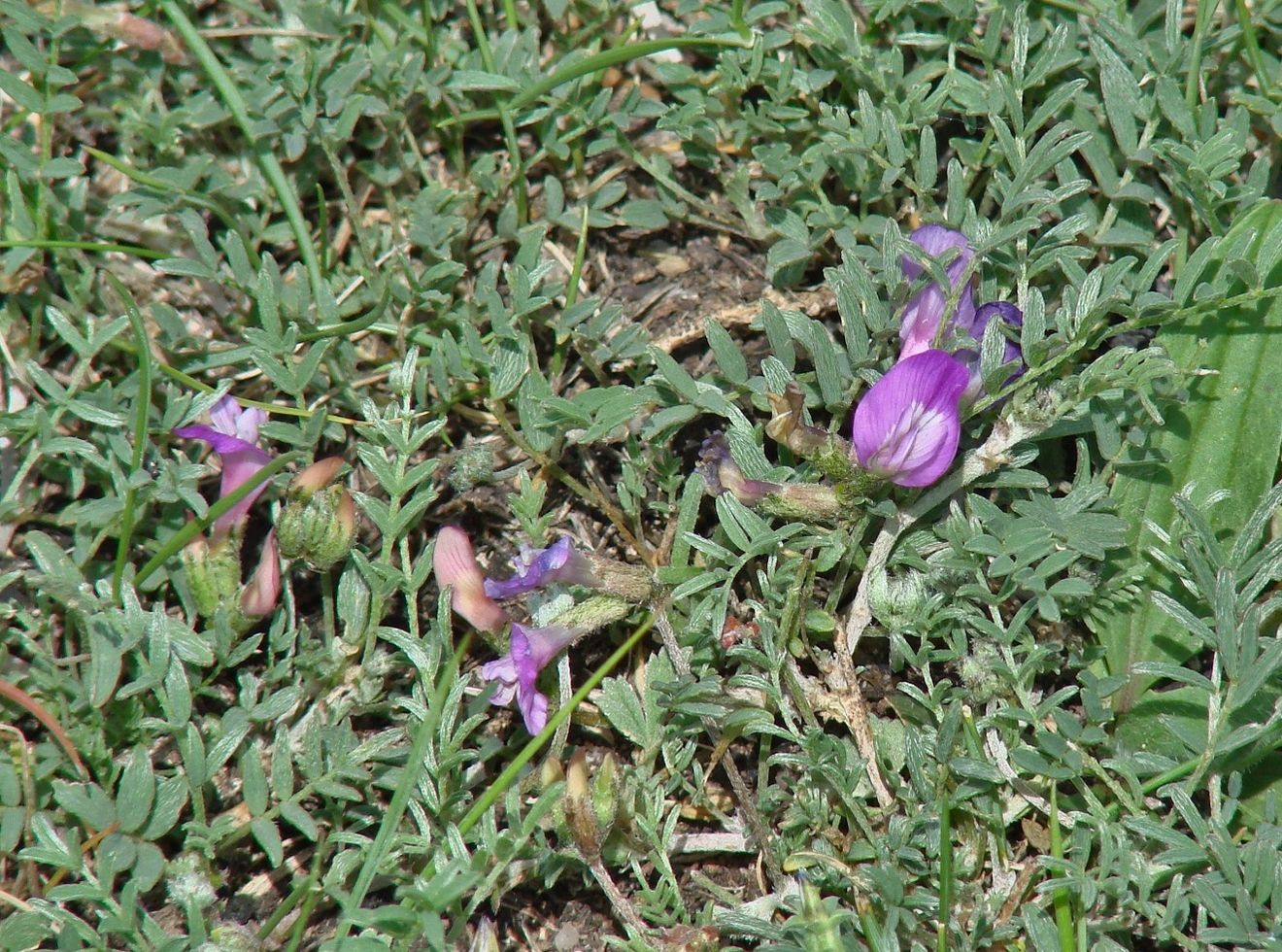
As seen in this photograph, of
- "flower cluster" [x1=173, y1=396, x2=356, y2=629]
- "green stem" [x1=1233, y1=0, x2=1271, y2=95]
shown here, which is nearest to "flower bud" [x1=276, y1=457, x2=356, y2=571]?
"flower cluster" [x1=173, y1=396, x2=356, y2=629]

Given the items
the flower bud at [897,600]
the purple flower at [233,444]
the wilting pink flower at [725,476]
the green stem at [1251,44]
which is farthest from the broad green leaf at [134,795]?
the green stem at [1251,44]

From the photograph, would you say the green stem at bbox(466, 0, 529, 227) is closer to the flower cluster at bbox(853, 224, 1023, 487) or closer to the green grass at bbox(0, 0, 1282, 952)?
the green grass at bbox(0, 0, 1282, 952)

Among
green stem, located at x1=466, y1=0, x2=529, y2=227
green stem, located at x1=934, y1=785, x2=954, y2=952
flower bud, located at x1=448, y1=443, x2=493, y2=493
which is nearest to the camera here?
green stem, located at x1=934, y1=785, x2=954, y2=952

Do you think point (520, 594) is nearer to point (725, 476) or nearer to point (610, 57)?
point (725, 476)

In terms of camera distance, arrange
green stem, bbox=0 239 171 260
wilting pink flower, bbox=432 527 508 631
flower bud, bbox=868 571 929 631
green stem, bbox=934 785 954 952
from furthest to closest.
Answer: green stem, bbox=0 239 171 260 → wilting pink flower, bbox=432 527 508 631 → flower bud, bbox=868 571 929 631 → green stem, bbox=934 785 954 952

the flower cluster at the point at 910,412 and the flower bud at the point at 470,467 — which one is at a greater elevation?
the flower cluster at the point at 910,412

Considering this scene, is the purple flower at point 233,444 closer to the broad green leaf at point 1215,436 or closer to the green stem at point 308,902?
the green stem at point 308,902
